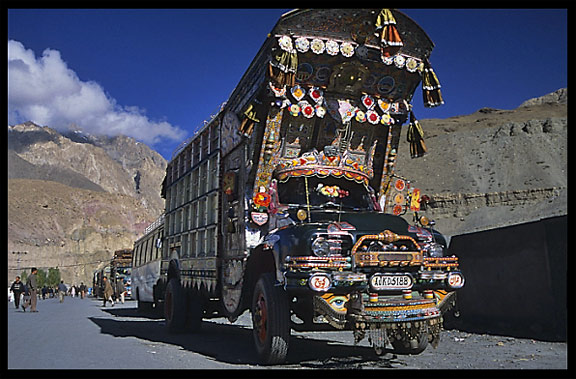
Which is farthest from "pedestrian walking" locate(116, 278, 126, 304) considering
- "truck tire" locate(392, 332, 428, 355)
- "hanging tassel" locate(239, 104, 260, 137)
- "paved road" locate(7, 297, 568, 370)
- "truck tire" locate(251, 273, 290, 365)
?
"truck tire" locate(251, 273, 290, 365)

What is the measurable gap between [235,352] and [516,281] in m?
5.03

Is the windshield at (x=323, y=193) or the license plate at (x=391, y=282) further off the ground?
the windshield at (x=323, y=193)

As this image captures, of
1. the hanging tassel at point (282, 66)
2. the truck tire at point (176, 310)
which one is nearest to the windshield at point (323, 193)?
the hanging tassel at point (282, 66)

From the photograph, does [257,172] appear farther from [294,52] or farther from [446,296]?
[446,296]

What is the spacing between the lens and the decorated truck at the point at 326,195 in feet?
20.4

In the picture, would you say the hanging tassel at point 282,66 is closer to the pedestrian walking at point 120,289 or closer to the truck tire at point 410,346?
the truck tire at point 410,346

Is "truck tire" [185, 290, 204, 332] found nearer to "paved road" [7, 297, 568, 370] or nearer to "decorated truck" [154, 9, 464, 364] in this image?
"paved road" [7, 297, 568, 370]

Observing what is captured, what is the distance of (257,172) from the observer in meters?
8.11

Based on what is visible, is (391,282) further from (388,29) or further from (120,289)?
(120,289)

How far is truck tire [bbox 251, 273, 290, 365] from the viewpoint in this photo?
6.50 meters

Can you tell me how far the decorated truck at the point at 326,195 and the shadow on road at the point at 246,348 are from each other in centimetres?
44

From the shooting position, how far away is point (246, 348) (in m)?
8.81

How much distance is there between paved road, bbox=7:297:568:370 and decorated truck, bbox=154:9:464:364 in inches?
18.0

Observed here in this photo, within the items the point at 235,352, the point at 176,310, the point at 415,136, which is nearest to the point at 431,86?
the point at 415,136
